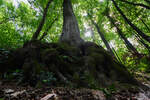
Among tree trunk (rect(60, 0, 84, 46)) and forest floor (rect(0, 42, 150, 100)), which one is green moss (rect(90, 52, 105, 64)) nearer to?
forest floor (rect(0, 42, 150, 100))

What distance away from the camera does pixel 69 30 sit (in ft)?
18.5

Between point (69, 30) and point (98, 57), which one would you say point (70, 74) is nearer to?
point (98, 57)

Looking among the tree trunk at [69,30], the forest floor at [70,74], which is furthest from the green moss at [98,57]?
the tree trunk at [69,30]

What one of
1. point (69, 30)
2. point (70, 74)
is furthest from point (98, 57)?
point (69, 30)

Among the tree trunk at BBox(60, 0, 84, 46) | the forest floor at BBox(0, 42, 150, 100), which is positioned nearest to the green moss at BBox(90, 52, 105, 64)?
the forest floor at BBox(0, 42, 150, 100)

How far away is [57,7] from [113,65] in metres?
8.35

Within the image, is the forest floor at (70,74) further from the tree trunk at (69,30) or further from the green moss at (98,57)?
the tree trunk at (69,30)

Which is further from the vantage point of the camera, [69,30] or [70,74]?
[69,30]

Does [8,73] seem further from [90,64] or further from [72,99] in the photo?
[90,64]

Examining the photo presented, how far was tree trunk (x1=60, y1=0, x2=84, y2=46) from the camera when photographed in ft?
15.8

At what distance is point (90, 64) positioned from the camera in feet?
9.75

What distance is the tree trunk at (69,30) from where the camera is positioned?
15.8ft

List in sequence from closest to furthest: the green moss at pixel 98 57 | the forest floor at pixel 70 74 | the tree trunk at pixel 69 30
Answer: the forest floor at pixel 70 74 → the green moss at pixel 98 57 → the tree trunk at pixel 69 30

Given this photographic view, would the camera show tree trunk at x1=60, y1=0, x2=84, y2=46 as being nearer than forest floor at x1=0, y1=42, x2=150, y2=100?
No
